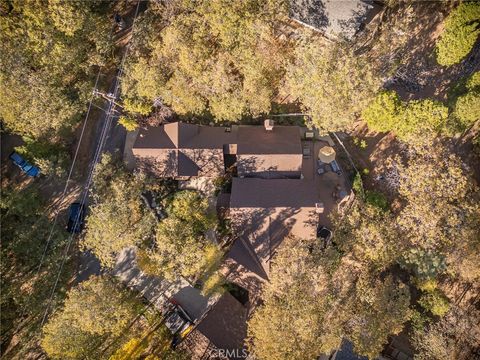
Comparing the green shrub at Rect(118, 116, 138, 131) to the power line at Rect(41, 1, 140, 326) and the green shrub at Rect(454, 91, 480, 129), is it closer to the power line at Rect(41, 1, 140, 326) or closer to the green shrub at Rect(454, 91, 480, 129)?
the power line at Rect(41, 1, 140, 326)

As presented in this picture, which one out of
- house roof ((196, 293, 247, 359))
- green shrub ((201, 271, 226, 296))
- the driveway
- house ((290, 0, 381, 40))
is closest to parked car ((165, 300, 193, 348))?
the driveway

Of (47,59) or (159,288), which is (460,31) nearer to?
(47,59)

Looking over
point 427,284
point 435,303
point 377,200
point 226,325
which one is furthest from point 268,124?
point 435,303

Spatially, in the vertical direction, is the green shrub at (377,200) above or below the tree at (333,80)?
below

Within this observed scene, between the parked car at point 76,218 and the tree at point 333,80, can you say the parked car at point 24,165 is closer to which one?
the parked car at point 76,218

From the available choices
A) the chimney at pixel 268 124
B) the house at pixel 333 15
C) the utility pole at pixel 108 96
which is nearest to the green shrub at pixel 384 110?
the house at pixel 333 15
